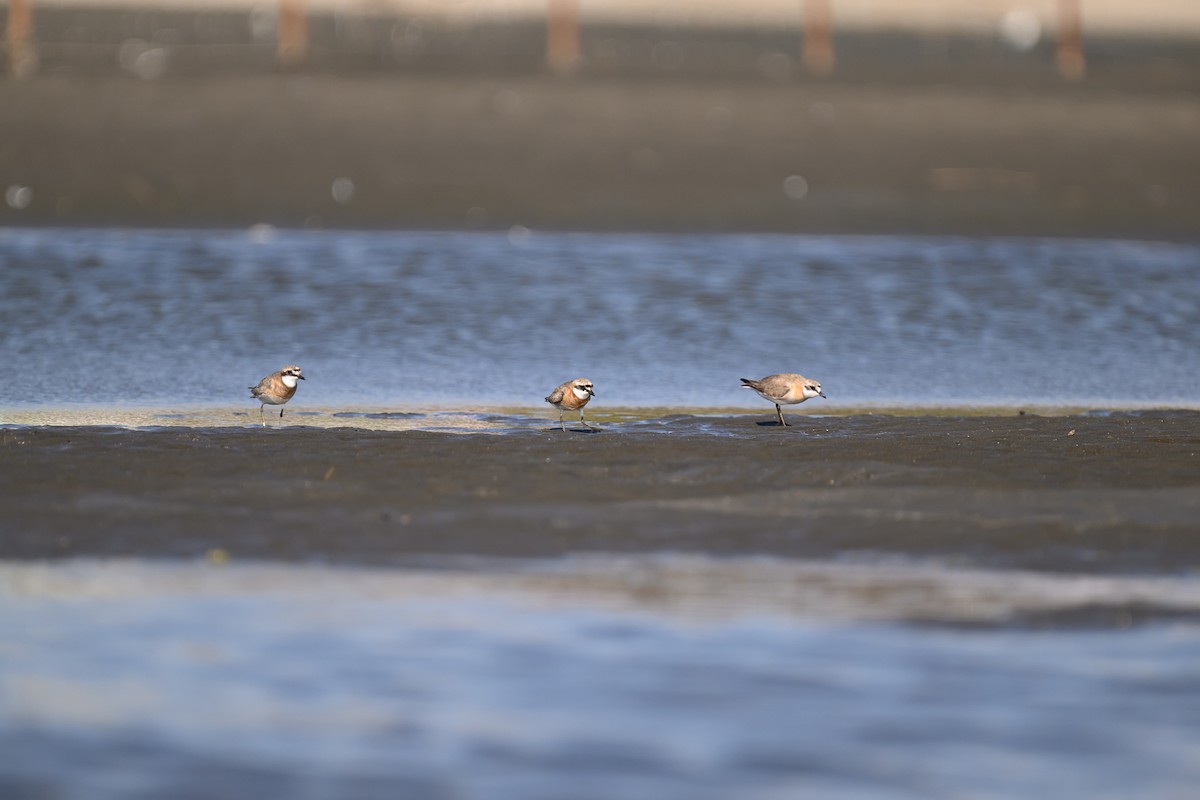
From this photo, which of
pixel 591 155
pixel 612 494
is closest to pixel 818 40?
pixel 591 155

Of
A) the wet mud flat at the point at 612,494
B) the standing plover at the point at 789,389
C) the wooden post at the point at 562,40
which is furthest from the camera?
the wooden post at the point at 562,40

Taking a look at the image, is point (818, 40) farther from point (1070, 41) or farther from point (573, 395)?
point (573, 395)

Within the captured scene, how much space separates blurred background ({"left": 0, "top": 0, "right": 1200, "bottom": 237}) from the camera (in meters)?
19.0

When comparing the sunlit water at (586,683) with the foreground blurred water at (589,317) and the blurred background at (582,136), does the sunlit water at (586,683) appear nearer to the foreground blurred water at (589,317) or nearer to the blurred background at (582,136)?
the foreground blurred water at (589,317)

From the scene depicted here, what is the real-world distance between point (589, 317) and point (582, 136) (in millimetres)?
7548

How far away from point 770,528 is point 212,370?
5212 millimetres

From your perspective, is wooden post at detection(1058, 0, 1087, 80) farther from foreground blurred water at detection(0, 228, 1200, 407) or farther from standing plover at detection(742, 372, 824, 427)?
Result: standing plover at detection(742, 372, 824, 427)

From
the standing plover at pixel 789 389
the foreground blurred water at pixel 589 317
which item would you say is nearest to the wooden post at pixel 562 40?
the foreground blurred water at pixel 589 317

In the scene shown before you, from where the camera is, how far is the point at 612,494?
318 inches

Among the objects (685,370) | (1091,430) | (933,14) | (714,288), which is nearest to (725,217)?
(714,288)

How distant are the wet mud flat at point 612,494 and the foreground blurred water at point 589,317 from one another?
174 centimetres

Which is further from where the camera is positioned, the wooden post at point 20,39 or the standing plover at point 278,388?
the wooden post at point 20,39

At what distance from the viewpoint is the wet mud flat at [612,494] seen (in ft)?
23.9

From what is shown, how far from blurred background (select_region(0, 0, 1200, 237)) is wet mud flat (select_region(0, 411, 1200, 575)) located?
9.40 m
